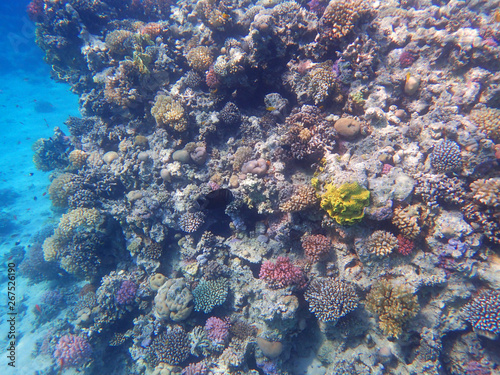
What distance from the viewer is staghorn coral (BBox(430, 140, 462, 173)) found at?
4.82 meters

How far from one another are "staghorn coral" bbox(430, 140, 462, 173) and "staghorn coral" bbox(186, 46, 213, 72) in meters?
7.67

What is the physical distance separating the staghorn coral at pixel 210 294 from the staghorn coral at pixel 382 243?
166 inches

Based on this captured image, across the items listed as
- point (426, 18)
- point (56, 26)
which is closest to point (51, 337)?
point (56, 26)

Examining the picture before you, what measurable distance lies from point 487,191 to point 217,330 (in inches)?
289

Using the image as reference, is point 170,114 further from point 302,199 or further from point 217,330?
point 217,330

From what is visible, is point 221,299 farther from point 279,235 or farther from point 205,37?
point 205,37

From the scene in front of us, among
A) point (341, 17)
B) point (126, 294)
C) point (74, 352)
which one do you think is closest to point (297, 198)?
point (341, 17)

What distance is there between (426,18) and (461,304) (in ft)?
25.9

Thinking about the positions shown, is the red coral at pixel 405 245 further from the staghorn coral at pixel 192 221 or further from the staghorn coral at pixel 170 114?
the staghorn coral at pixel 170 114

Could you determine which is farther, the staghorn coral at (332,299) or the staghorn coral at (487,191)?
the staghorn coral at (332,299)

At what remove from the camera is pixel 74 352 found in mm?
8336

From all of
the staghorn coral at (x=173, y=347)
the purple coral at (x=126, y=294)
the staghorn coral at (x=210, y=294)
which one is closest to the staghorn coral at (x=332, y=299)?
the staghorn coral at (x=210, y=294)

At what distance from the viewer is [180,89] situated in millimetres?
8516

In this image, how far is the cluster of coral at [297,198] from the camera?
4758mm
